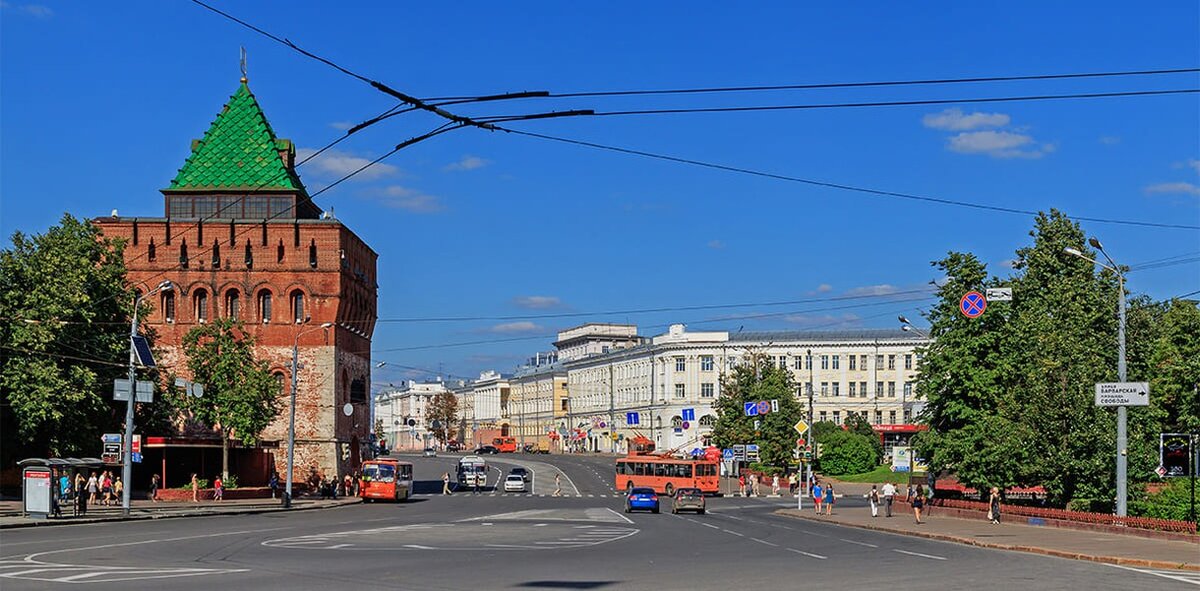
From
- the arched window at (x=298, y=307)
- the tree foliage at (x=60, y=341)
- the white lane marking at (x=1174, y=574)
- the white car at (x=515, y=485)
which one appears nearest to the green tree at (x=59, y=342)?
the tree foliage at (x=60, y=341)

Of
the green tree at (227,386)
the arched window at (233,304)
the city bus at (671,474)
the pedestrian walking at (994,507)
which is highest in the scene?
the arched window at (233,304)

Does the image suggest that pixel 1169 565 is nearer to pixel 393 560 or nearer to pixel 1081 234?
pixel 393 560

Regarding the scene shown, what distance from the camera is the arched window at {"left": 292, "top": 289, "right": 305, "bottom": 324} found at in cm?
8080

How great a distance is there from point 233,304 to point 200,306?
2.01m

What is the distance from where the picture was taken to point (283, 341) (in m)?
80.2

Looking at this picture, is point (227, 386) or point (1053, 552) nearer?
point (1053, 552)

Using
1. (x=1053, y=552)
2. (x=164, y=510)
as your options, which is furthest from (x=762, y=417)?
(x=1053, y=552)

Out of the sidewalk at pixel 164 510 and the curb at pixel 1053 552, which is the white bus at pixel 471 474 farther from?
the curb at pixel 1053 552

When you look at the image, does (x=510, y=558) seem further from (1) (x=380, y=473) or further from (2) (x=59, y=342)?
(1) (x=380, y=473)

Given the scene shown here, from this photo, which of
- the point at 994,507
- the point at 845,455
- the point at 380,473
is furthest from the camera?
the point at 845,455

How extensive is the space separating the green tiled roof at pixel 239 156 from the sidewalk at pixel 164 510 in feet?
67.1

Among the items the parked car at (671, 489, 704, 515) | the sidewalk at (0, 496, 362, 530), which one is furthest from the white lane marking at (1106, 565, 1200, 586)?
the parked car at (671, 489, 704, 515)

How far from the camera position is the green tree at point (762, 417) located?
99.8 meters

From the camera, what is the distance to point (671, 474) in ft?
296
